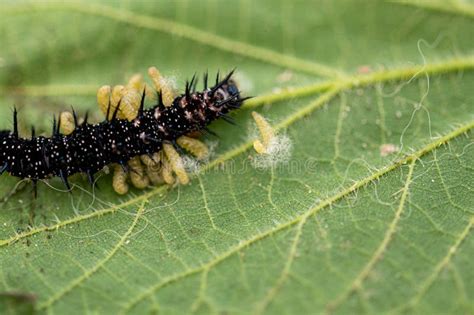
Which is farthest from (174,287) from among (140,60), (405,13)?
(405,13)

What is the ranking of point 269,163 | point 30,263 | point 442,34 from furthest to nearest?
point 442,34
point 269,163
point 30,263

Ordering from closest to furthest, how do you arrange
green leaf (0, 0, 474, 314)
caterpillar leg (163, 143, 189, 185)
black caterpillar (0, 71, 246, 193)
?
green leaf (0, 0, 474, 314), black caterpillar (0, 71, 246, 193), caterpillar leg (163, 143, 189, 185)

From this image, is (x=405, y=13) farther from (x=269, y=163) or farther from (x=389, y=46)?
(x=269, y=163)

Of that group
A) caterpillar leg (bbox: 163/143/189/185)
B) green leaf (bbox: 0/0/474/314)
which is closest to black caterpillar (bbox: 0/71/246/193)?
caterpillar leg (bbox: 163/143/189/185)

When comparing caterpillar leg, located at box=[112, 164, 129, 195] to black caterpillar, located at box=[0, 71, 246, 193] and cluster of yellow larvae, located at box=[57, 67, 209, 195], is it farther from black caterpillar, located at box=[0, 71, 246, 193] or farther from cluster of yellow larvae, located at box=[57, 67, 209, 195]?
black caterpillar, located at box=[0, 71, 246, 193]

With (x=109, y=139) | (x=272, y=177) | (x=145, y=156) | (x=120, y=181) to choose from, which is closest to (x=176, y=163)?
(x=145, y=156)
